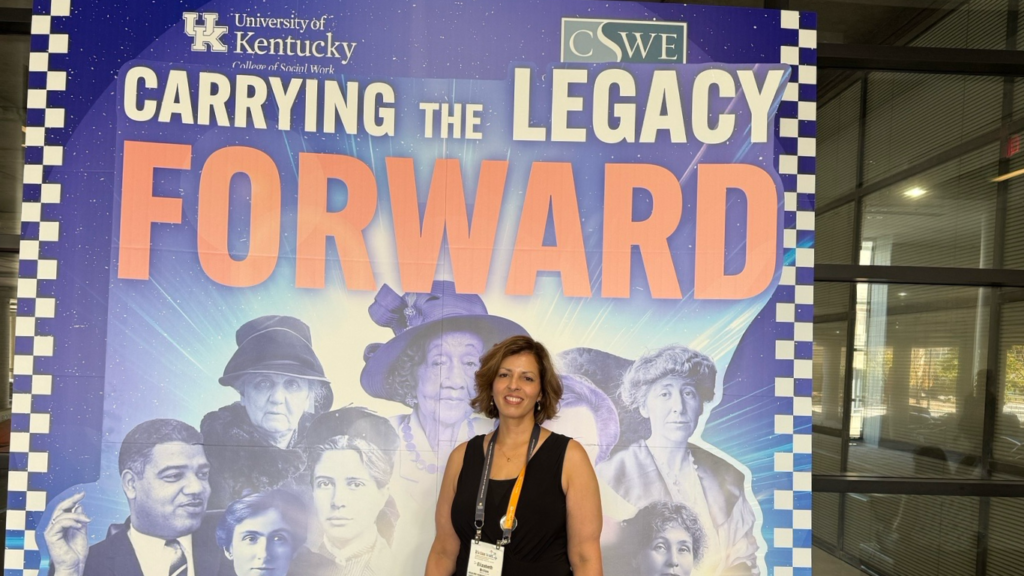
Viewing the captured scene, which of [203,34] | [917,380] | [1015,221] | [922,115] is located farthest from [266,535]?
[1015,221]

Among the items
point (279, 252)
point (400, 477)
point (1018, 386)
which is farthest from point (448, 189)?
point (1018, 386)

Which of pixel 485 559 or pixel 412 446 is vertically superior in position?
pixel 412 446

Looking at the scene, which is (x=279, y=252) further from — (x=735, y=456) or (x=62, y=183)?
(x=735, y=456)

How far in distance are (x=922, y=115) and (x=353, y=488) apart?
8.93 ft

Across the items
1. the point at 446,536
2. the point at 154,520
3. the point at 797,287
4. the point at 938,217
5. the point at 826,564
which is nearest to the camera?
the point at 446,536

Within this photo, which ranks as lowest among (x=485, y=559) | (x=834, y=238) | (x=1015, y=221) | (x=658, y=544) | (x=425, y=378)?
(x=658, y=544)

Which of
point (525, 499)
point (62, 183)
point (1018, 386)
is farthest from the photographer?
point (1018, 386)

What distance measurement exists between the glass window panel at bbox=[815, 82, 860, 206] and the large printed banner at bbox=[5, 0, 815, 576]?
0.26 m

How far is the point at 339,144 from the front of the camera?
2932 mm

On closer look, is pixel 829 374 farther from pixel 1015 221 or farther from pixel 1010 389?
pixel 1015 221

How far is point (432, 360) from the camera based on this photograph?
290 centimetres

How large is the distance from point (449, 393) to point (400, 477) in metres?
0.35

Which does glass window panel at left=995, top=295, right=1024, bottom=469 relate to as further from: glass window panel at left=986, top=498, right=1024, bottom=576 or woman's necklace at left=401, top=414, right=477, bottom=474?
woman's necklace at left=401, top=414, right=477, bottom=474

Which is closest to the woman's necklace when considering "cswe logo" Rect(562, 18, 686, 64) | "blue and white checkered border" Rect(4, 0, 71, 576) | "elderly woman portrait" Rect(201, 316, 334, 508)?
"elderly woman portrait" Rect(201, 316, 334, 508)
